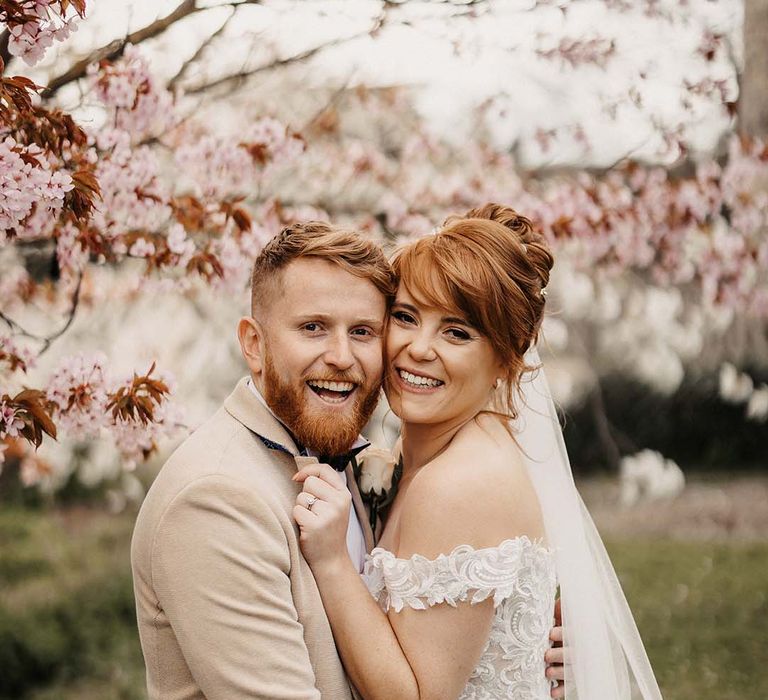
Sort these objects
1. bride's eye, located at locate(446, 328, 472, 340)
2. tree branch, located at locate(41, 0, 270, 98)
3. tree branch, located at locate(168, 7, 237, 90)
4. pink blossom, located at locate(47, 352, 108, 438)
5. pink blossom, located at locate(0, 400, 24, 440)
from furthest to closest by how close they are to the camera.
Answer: tree branch, located at locate(168, 7, 237, 90)
tree branch, located at locate(41, 0, 270, 98)
pink blossom, located at locate(47, 352, 108, 438)
bride's eye, located at locate(446, 328, 472, 340)
pink blossom, located at locate(0, 400, 24, 440)

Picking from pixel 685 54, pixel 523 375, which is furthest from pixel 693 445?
pixel 523 375

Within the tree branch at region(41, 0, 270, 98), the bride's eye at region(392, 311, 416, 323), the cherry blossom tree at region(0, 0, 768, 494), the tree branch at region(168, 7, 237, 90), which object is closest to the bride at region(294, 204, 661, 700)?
the bride's eye at region(392, 311, 416, 323)

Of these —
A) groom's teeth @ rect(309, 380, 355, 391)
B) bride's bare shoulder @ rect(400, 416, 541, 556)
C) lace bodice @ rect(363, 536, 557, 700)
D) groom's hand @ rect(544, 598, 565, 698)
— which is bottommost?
groom's hand @ rect(544, 598, 565, 698)

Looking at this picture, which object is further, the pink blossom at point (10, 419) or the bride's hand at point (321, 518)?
the pink blossom at point (10, 419)

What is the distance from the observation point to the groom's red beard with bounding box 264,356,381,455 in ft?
7.40

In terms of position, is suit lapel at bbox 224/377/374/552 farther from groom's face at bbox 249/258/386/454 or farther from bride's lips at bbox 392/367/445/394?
bride's lips at bbox 392/367/445/394

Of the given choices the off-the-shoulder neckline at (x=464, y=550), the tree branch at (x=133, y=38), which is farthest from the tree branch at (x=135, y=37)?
the off-the-shoulder neckline at (x=464, y=550)

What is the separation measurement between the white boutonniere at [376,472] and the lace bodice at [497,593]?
301 millimetres

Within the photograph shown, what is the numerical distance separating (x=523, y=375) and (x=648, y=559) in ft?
19.3

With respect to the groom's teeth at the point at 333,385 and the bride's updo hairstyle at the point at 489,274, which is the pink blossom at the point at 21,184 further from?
the bride's updo hairstyle at the point at 489,274

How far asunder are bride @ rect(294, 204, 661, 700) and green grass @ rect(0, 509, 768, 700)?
12.4ft

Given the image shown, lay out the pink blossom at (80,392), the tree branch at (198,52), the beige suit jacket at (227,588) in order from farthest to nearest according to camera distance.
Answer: the tree branch at (198,52), the pink blossom at (80,392), the beige suit jacket at (227,588)

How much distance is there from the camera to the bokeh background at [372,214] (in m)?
3.34

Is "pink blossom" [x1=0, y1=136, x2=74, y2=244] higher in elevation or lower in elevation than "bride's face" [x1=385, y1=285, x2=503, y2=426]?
higher
